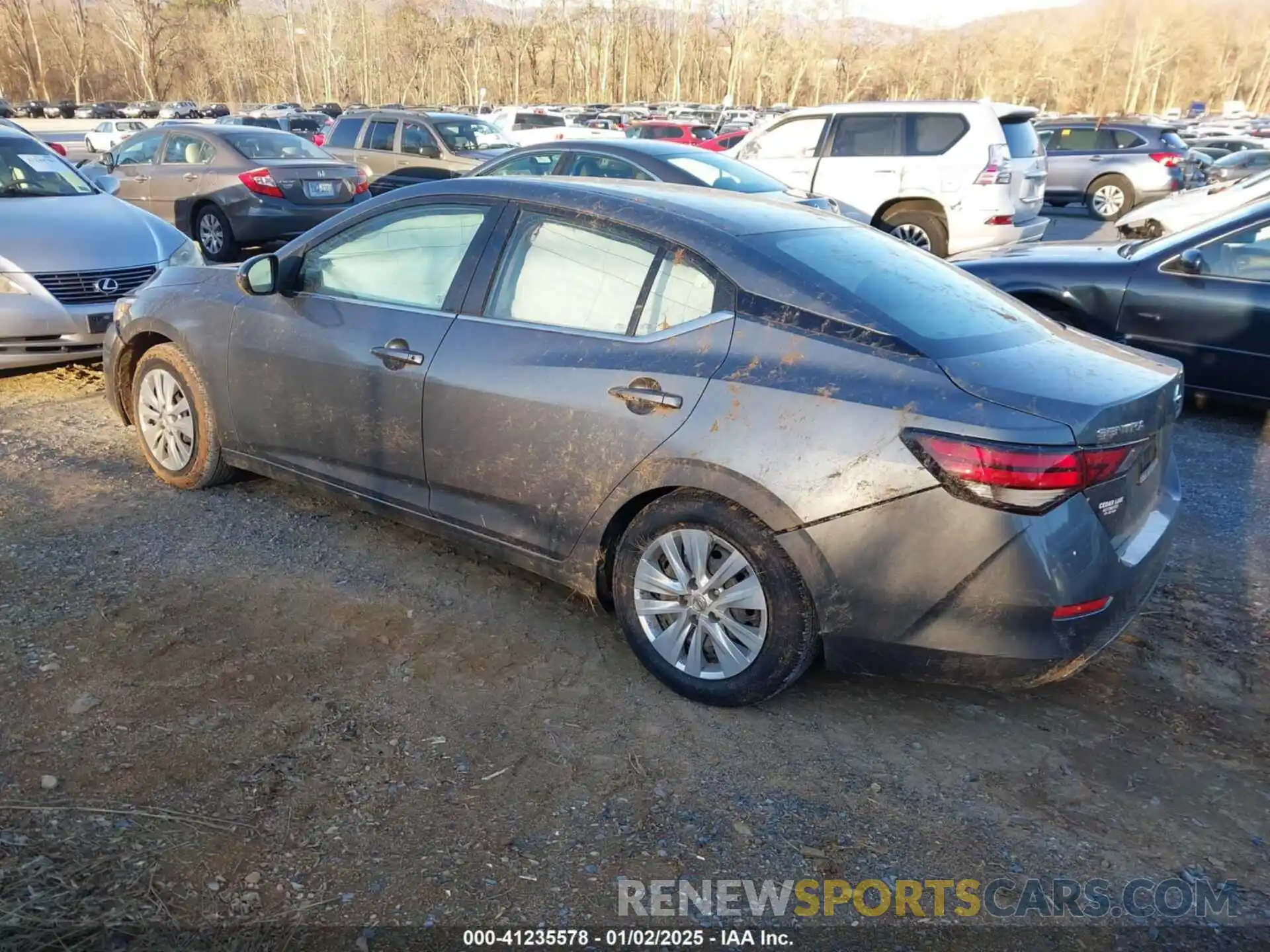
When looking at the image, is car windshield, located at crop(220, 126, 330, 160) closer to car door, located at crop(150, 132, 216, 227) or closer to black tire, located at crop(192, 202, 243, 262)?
car door, located at crop(150, 132, 216, 227)

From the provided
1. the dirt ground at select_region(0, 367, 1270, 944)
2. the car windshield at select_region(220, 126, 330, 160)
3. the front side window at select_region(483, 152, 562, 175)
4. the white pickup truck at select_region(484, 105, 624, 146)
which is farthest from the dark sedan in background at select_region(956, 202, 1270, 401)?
the white pickup truck at select_region(484, 105, 624, 146)

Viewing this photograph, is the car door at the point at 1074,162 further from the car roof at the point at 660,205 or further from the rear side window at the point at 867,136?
the car roof at the point at 660,205

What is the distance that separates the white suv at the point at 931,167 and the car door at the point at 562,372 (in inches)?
323

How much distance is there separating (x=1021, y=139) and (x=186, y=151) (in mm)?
9988

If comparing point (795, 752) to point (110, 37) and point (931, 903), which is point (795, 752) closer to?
point (931, 903)

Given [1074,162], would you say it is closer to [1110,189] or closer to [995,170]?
[1110,189]

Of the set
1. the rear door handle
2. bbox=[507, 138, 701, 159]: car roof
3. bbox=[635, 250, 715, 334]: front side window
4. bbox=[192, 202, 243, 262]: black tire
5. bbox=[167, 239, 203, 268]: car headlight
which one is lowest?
bbox=[192, 202, 243, 262]: black tire

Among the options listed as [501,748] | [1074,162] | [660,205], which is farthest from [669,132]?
[501,748]

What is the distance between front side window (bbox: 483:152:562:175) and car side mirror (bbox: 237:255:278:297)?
18.9 ft

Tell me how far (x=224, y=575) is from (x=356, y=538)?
1.96 feet

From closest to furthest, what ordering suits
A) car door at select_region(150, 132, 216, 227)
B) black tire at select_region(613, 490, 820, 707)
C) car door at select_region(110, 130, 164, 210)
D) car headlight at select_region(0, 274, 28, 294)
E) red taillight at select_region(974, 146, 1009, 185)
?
black tire at select_region(613, 490, 820, 707) → car headlight at select_region(0, 274, 28, 294) → red taillight at select_region(974, 146, 1009, 185) → car door at select_region(150, 132, 216, 227) → car door at select_region(110, 130, 164, 210)

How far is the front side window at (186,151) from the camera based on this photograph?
449 inches

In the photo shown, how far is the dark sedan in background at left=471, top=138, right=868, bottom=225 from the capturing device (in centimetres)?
865

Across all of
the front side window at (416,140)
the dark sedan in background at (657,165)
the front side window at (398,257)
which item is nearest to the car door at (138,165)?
the front side window at (416,140)
